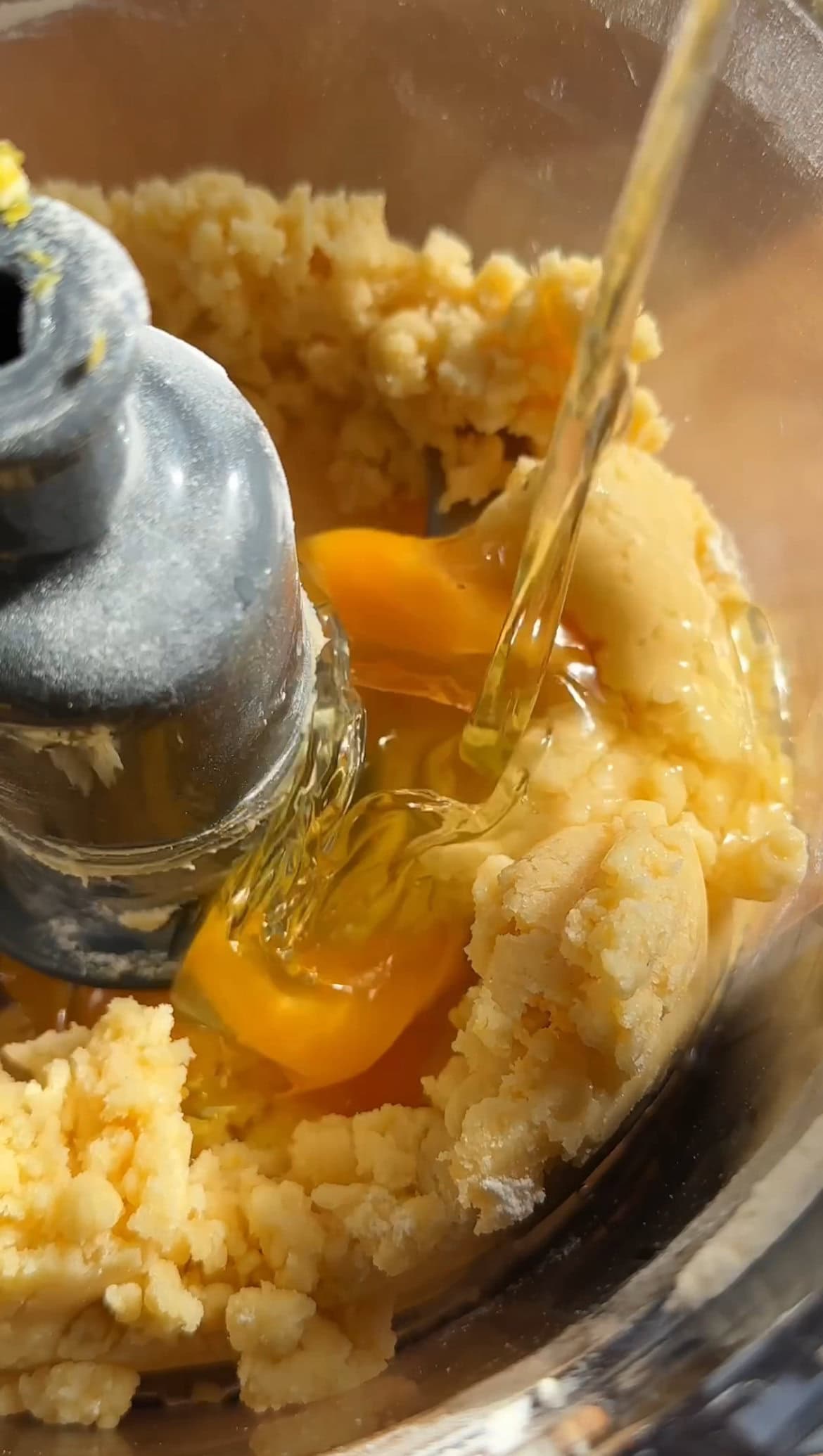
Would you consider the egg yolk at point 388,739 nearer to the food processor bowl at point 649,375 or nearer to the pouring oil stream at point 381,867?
the pouring oil stream at point 381,867

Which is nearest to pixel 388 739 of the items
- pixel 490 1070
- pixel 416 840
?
pixel 416 840

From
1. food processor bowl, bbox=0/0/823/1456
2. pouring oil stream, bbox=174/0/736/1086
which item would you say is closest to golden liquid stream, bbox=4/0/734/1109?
pouring oil stream, bbox=174/0/736/1086

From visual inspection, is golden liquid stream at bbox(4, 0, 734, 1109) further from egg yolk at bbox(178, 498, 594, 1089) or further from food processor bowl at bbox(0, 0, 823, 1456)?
food processor bowl at bbox(0, 0, 823, 1456)

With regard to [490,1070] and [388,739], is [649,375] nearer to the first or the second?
[388,739]

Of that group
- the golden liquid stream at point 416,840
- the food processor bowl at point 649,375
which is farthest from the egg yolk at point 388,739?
the food processor bowl at point 649,375

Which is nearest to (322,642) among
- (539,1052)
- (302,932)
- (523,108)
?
(302,932)
